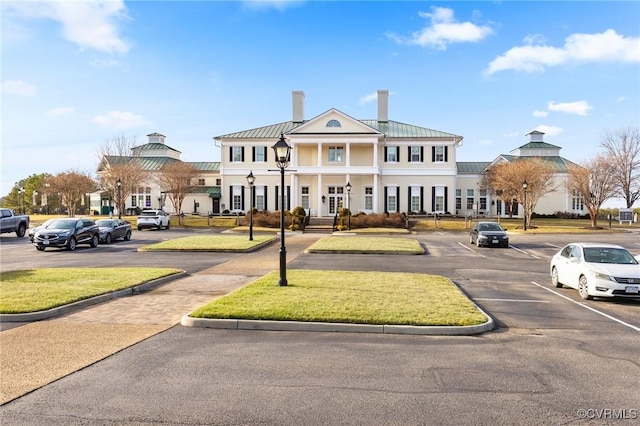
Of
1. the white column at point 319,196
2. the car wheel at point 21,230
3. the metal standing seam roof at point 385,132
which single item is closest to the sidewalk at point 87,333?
the car wheel at point 21,230

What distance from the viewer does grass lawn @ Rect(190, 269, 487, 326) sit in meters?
8.65

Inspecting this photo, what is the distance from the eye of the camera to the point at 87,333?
795 cm

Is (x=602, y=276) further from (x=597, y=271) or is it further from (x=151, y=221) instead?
(x=151, y=221)

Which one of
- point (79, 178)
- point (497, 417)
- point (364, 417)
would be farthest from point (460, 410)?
point (79, 178)

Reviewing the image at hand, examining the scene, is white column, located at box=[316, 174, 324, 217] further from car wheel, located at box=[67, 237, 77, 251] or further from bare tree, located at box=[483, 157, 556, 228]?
car wheel, located at box=[67, 237, 77, 251]

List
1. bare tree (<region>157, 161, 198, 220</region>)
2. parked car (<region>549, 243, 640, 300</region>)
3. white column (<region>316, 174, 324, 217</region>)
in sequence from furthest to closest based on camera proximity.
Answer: bare tree (<region>157, 161, 198, 220</region>) < white column (<region>316, 174, 324, 217</region>) < parked car (<region>549, 243, 640, 300</region>)

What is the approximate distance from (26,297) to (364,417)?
863cm

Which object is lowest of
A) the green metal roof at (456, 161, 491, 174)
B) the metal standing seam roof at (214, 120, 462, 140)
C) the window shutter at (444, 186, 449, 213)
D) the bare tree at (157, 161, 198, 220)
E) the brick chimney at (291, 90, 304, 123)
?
the window shutter at (444, 186, 449, 213)

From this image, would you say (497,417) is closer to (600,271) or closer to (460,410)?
(460,410)

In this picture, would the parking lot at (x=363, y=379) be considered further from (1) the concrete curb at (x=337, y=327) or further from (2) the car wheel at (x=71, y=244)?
(2) the car wheel at (x=71, y=244)

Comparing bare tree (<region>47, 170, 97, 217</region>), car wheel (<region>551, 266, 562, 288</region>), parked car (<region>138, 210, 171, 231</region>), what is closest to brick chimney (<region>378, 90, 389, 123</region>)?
parked car (<region>138, 210, 171, 231</region>)
